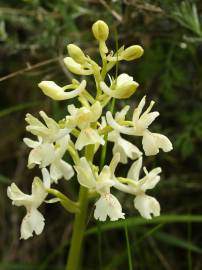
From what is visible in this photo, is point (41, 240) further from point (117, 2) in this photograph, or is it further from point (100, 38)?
point (100, 38)

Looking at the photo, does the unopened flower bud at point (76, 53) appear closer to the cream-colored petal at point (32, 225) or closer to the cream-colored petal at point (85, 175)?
the cream-colored petal at point (85, 175)

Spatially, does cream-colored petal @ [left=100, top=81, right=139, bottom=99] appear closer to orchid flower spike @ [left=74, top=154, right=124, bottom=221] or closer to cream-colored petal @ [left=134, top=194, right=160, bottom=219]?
orchid flower spike @ [left=74, top=154, right=124, bottom=221]

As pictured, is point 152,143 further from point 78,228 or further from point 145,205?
point 78,228

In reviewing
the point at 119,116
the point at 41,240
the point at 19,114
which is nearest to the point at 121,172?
the point at 41,240

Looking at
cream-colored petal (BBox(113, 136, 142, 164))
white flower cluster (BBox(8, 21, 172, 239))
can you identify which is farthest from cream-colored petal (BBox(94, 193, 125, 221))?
cream-colored petal (BBox(113, 136, 142, 164))

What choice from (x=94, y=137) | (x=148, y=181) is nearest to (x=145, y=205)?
(x=148, y=181)

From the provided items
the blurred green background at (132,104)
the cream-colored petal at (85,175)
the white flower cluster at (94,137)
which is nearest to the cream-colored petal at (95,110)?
the white flower cluster at (94,137)
